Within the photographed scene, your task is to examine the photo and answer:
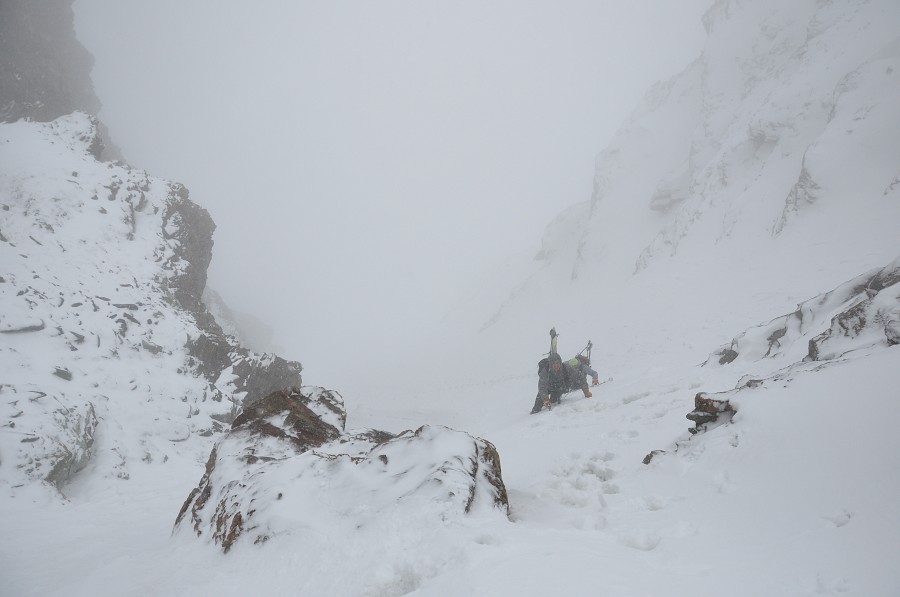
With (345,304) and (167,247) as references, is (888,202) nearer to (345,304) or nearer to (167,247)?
(167,247)

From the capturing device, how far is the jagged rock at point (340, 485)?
178 inches

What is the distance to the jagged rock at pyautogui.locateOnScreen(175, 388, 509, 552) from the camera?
178 inches

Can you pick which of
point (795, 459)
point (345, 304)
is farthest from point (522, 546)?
point (345, 304)

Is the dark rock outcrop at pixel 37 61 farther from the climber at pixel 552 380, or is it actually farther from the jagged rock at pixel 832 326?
the jagged rock at pixel 832 326

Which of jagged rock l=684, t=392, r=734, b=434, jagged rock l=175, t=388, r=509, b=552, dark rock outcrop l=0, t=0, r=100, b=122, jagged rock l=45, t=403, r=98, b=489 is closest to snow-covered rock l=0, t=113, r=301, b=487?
jagged rock l=45, t=403, r=98, b=489

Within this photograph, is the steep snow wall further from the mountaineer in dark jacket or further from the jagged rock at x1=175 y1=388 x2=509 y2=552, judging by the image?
the jagged rock at x1=175 y1=388 x2=509 y2=552

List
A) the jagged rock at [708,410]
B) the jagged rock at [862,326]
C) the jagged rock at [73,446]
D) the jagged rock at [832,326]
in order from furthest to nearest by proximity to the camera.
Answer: the jagged rock at [73,446] < the jagged rock at [832,326] < the jagged rock at [862,326] < the jagged rock at [708,410]

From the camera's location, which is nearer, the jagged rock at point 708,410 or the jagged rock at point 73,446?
the jagged rock at point 708,410

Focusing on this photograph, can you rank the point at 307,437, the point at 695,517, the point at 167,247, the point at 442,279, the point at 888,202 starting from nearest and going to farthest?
the point at 695,517 → the point at 307,437 → the point at 888,202 → the point at 167,247 → the point at 442,279

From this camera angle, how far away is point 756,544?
3588 mm

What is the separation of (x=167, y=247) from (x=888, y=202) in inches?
1381

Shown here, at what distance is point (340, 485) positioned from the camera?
5.14 meters

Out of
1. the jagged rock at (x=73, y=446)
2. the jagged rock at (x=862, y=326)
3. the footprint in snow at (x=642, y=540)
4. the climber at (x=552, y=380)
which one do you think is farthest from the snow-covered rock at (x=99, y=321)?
the jagged rock at (x=862, y=326)

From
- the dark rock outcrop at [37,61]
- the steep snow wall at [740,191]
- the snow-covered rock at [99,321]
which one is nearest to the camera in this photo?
the snow-covered rock at [99,321]
